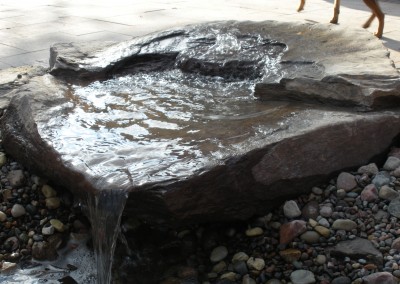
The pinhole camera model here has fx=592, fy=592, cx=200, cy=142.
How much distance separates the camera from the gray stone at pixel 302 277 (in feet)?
9.47

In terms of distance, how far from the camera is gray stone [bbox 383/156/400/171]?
3368mm

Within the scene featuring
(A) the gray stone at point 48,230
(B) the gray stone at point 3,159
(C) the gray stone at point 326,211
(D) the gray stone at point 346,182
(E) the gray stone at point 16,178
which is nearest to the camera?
(C) the gray stone at point 326,211

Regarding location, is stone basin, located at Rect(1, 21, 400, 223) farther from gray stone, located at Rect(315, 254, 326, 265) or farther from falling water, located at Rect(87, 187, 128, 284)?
gray stone, located at Rect(315, 254, 326, 265)

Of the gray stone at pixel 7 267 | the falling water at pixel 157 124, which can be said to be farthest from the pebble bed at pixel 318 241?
the gray stone at pixel 7 267

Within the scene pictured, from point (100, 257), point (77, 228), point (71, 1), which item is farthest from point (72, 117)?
point (71, 1)

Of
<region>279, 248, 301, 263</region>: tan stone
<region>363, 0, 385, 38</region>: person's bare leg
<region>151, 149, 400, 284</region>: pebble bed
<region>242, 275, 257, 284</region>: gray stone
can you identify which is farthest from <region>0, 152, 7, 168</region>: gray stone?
<region>363, 0, 385, 38</region>: person's bare leg

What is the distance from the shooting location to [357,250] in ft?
9.61

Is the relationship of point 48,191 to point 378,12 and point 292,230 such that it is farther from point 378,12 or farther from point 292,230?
point 378,12

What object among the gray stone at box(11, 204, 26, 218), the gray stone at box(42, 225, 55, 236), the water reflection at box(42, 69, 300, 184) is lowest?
the gray stone at box(42, 225, 55, 236)

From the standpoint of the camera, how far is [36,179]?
3.77m

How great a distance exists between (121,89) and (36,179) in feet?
2.96

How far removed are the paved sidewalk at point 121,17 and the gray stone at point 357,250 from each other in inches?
116

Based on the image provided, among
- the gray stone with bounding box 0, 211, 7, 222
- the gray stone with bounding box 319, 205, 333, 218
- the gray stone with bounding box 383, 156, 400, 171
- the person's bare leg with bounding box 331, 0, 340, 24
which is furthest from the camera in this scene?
the person's bare leg with bounding box 331, 0, 340, 24

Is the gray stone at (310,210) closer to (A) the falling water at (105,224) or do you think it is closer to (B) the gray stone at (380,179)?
(B) the gray stone at (380,179)
